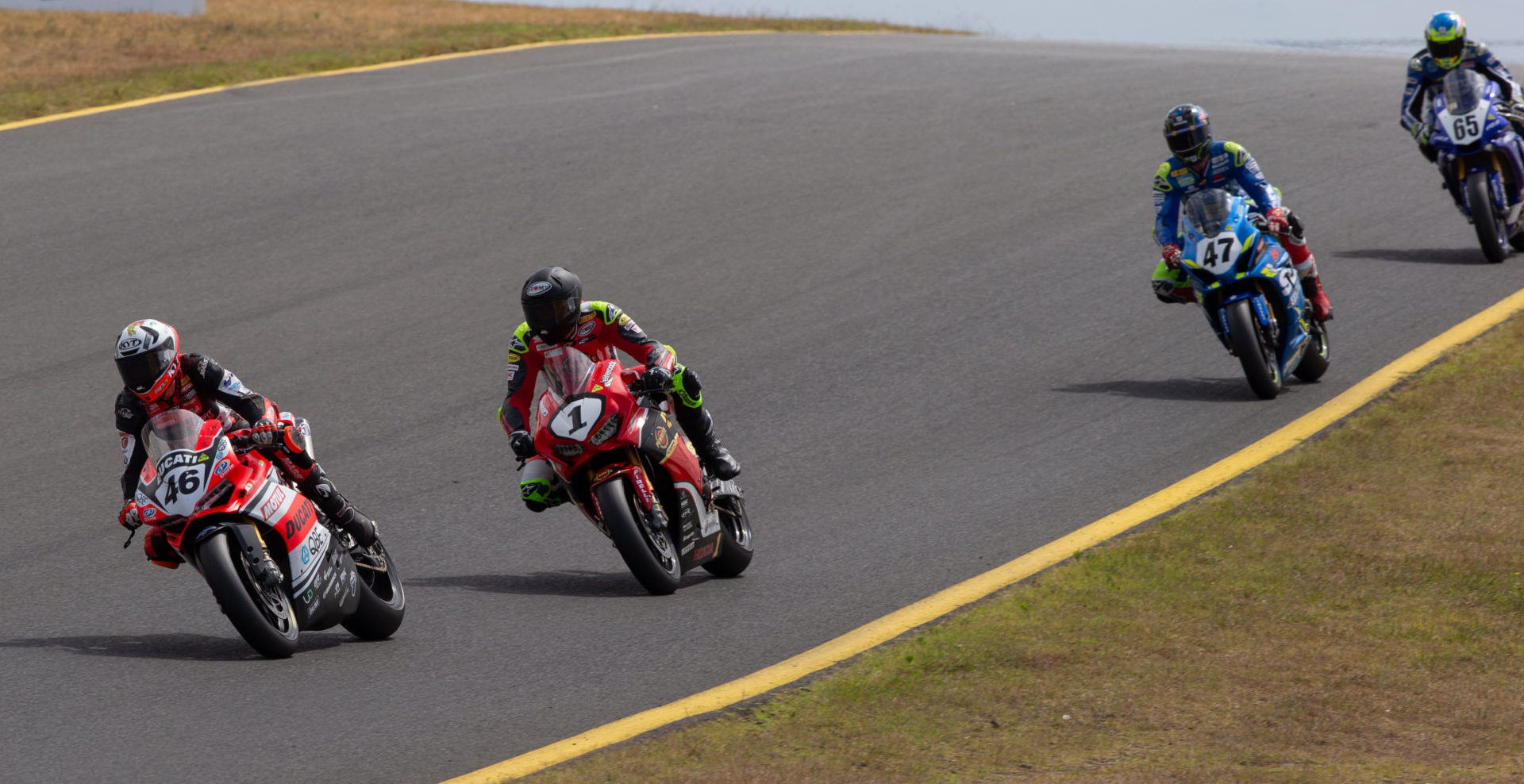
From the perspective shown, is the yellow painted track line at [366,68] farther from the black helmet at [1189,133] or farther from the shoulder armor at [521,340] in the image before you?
the black helmet at [1189,133]

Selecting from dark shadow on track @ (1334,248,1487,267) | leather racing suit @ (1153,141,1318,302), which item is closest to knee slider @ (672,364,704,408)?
leather racing suit @ (1153,141,1318,302)

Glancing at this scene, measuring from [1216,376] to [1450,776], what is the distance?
737 cm

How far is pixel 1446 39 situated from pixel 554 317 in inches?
389

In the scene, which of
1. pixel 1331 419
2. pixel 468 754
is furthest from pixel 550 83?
pixel 468 754

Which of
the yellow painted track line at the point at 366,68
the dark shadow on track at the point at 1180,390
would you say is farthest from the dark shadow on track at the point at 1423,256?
the yellow painted track line at the point at 366,68

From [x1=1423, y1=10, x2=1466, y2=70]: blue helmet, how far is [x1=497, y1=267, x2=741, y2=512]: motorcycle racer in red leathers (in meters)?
9.22

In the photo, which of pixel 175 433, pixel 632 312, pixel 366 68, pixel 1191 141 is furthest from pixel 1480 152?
pixel 366 68

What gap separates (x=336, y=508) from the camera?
7441mm

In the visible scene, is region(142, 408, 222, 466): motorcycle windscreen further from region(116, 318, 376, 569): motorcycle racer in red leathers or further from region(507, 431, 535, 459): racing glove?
region(507, 431, 535, 459): racing glove

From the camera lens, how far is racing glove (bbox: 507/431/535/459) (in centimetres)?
764

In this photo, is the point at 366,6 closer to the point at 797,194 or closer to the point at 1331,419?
the point at 797,194

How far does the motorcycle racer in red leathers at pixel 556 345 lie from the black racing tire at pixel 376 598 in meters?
0.72

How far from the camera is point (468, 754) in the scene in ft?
19.1

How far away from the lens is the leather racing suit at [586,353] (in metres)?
7.75
